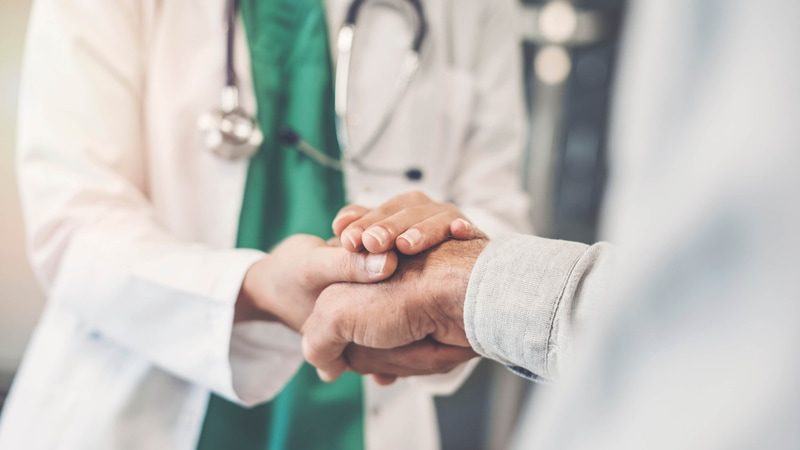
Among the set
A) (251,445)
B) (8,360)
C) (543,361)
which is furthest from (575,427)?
(8,360)

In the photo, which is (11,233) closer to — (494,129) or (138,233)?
(138,233)

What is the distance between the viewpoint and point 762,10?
0.16 meters

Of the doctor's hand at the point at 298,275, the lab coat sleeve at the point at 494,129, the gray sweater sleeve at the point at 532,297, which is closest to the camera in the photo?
the gray sweater sleeve at the point at 532,297

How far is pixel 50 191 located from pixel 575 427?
0.56 meters

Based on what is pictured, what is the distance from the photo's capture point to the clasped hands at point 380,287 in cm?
47

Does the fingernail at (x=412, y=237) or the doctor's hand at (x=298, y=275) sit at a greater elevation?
the fingernail at (x=412, y=237)

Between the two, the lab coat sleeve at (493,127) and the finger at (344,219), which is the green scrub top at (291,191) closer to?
the finger at (344,219)

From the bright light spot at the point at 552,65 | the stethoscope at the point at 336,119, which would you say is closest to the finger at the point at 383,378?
the stethoscope at the point at 336,119

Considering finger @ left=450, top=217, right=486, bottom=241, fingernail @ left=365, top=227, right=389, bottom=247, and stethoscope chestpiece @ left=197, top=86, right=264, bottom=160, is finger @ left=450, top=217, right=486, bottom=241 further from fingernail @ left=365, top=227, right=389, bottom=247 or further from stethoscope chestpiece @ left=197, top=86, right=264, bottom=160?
stethoscope chestpiece @ left=197, top=86, right=264, bottom=160

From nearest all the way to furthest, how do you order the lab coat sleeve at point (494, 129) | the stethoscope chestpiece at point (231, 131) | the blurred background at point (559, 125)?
the stethoscope chestpiece at point (231, 131), the lab coat sleeve at point (494, 129), the blurred background at point (559, 125)

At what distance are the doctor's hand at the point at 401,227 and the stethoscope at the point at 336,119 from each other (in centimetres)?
12

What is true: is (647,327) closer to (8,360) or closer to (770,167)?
→ (770,167)

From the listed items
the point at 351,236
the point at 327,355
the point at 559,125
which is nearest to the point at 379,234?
the point at 351,236

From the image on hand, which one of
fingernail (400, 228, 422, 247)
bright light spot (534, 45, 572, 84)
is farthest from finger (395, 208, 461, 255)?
bright light spot (534, 45, 572, 84)
